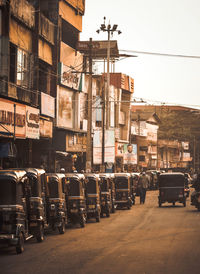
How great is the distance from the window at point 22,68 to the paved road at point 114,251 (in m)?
14.5

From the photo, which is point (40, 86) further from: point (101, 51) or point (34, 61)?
point (101, 51)

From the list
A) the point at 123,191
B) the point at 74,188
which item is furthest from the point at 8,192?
the point at 123,191

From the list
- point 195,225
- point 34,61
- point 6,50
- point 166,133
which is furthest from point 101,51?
point 166,133

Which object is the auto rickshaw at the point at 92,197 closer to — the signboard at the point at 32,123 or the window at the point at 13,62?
the signboard at the point at 32,123

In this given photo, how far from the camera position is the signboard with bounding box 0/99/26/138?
101 feet

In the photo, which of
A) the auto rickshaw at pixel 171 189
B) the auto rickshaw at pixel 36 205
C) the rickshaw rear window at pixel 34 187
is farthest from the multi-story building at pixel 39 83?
the rickshaw rear window at pixel 34 187

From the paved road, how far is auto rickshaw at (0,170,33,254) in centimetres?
47

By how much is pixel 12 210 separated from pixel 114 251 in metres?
3.07

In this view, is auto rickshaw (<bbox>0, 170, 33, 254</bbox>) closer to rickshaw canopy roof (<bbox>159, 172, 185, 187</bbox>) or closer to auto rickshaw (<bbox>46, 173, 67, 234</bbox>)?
auto rickshaw (<bbox>46, 173, 67, 234</bbox>)

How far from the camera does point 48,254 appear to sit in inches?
661

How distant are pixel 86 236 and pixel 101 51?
164 feet

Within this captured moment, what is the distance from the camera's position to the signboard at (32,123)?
116 feet

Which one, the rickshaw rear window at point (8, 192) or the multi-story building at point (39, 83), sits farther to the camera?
the multi-story building at point (39, 83)

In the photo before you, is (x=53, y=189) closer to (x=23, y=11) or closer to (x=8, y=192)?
(x=8, y=192)
